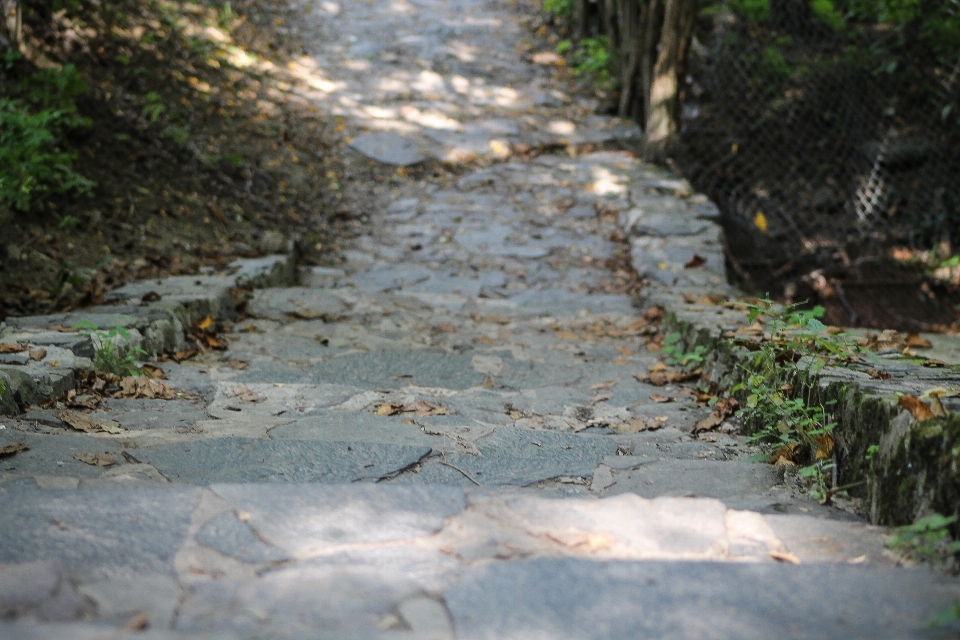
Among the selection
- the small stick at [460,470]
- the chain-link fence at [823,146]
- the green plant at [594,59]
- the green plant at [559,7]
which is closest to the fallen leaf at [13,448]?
the small stick at [460,470]

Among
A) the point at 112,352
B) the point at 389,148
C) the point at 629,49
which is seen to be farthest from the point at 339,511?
the point at 629,49

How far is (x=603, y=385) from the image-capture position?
349 cm

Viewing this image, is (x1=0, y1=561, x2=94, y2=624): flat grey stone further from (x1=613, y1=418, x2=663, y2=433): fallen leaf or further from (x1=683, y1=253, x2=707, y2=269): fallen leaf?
(x1=683, y1=253, x2=707, y2=269): fallen leaf

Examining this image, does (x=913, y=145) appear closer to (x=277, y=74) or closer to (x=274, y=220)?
(x=274, y=220)

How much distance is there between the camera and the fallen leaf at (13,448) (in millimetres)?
1951

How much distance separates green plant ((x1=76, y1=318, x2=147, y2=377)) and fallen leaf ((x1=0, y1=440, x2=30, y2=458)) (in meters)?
0.98

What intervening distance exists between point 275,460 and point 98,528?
2.28ft

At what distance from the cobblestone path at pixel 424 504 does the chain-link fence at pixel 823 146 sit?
9.25ft

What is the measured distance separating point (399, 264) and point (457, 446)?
3.73 m

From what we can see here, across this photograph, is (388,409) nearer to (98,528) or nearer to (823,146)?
(98,528)

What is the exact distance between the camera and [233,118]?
733 centimetres

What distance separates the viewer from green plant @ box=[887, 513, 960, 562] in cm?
144

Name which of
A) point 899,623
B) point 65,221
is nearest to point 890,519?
point 899,623

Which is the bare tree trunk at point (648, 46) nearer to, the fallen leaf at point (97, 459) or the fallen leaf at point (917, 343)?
the fallen leaf at point (917, 343)
